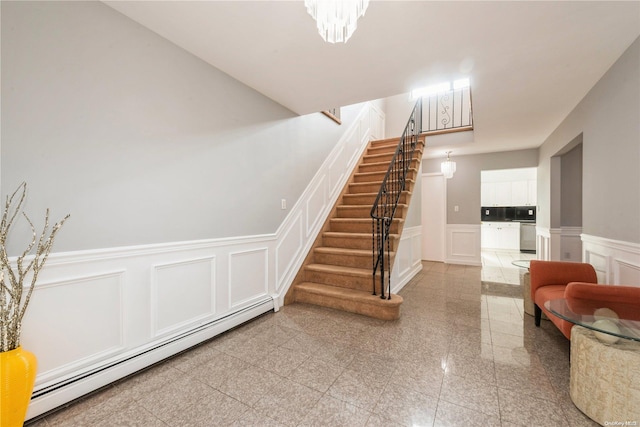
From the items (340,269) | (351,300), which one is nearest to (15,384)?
(351,300)

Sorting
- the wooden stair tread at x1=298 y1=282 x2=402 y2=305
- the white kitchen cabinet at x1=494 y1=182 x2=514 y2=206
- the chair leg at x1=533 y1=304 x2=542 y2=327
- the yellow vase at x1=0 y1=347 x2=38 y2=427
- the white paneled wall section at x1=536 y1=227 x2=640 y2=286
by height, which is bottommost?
the chair leg at x1=533 y1=304 x2=542 y2=327

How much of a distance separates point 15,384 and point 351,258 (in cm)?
300

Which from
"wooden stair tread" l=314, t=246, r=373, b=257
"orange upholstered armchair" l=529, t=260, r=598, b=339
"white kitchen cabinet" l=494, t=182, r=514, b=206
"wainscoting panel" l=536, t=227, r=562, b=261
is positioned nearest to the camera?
"orange upholstered armchair" l=529, t=260, r=598, b=339

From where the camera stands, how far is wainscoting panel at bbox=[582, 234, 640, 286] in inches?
79.5

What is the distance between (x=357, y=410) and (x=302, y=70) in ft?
8.84

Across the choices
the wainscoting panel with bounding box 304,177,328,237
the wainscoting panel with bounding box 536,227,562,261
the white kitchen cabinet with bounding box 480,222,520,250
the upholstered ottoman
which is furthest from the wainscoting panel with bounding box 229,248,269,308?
the white kitchen cabinet with bounding box 480,222,520,250

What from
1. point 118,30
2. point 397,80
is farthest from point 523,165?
point 118,30

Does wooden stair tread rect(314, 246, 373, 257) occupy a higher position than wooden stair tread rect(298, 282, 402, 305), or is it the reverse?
wooden stair tread rect(314, 246, 373, 257)

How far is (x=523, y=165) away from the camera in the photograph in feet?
17.7

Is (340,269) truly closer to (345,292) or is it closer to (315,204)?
(345,292)

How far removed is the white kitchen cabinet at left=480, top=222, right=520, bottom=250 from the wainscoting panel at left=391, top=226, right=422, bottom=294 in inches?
183

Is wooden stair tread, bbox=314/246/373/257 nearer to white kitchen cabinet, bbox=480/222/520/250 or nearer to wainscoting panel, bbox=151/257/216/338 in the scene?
wainscoting panel, bbox=151/257/216/338

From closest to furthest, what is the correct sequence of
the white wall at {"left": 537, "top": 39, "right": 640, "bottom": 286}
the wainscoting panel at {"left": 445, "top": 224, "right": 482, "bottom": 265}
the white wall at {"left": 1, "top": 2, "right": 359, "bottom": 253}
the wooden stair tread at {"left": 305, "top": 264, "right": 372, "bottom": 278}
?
the white wall at {"left": 1, "top": 2, "right": 359, "bottom": 253}, the white wall at {"left": 537, "top": 39, "right": 640, "bottom": 286}, the wooden stair tread at {"left": 305, "top": 264, "right": 372, "bottom": 278}, the wainscoting panel at {"left": 445, "top": 224, "right": 482, "bottom": 265}

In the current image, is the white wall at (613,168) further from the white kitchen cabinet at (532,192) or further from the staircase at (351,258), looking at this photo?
the white kitchen cabinet at (532,192)
